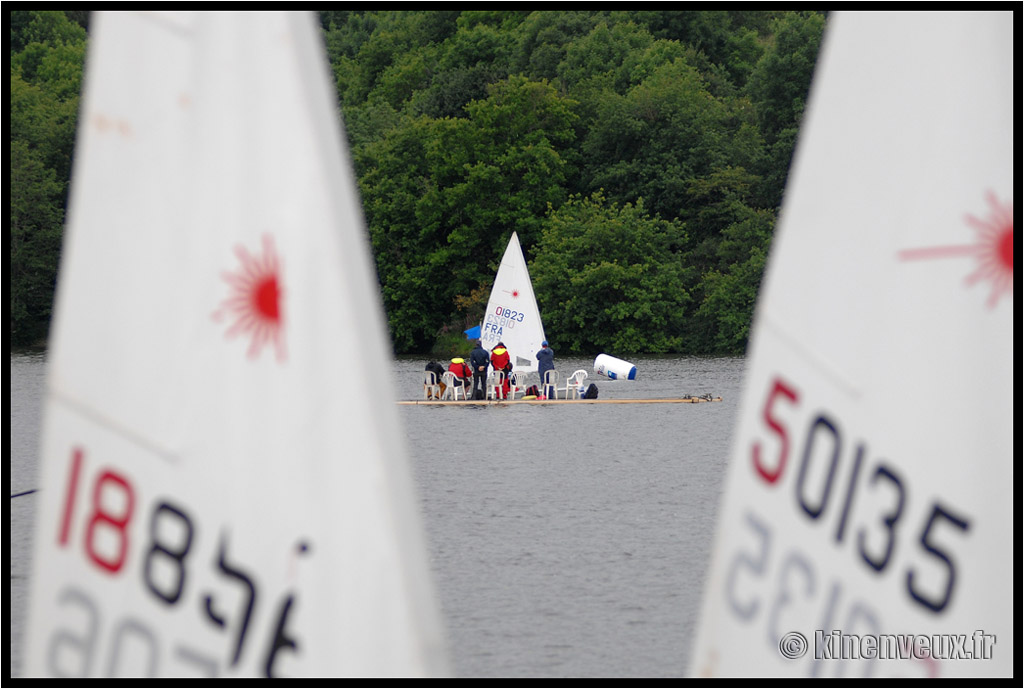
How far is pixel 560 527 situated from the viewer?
17.3 m

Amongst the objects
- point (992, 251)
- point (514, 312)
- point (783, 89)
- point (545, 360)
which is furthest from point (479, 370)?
point (783, 89)

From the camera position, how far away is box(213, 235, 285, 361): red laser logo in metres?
2.55

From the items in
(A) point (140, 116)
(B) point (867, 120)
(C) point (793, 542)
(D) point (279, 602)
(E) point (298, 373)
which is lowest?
(D) point (279, 602)

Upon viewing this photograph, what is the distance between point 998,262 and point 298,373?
116 centimetres

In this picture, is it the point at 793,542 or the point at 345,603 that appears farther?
the point at 793,542

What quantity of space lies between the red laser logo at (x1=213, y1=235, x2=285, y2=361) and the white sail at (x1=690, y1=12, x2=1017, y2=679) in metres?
0.82

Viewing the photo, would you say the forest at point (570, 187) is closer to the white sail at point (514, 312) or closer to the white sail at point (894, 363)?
the white sail at point (514, 312)

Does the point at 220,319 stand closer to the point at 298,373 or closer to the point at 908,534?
the point at 298,373

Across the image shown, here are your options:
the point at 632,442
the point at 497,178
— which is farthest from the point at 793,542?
the point at 497,178

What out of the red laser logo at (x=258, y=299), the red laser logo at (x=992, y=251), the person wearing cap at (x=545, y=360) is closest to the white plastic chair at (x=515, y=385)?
the person wearing cap at (x=545, y=360)

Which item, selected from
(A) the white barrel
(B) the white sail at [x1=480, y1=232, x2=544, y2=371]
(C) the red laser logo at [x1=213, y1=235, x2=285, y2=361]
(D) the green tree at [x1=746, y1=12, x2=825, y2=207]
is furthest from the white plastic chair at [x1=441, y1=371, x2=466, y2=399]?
(D) the green tree at [x1=746, y1=12, x2=825, y2=207]

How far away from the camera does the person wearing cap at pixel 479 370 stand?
30.1 metres

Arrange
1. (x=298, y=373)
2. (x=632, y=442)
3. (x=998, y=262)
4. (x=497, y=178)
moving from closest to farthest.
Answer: (x=298, y=373), (x=998, y=262), (x=632, y=442), (x=497, y=178)

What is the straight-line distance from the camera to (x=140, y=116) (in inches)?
102
